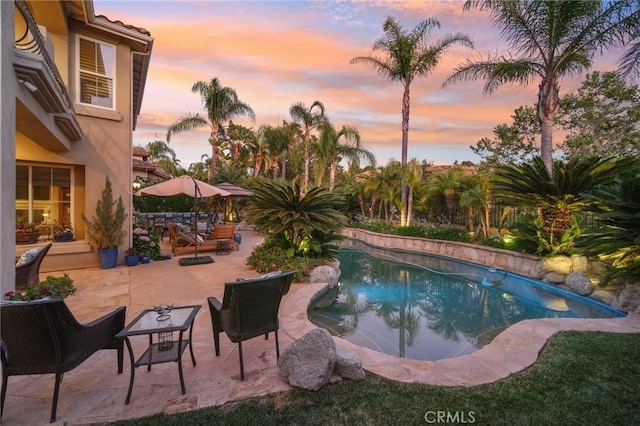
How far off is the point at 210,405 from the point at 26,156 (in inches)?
317

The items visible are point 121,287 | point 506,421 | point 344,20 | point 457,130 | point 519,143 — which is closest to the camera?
point 506,421

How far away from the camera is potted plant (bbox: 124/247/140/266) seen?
827cm

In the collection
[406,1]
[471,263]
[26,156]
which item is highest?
[406,1]

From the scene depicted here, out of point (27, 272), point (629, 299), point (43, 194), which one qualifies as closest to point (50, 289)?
point (27, 272)

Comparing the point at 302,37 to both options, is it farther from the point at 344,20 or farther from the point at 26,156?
the point at 26,156

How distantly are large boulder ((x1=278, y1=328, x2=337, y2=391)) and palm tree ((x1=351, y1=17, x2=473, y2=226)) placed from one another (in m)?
12.9

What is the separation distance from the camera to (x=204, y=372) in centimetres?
324

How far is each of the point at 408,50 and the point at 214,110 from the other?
12613mm

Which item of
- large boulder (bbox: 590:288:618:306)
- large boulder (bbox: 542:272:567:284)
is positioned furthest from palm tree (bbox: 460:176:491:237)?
large boulder (bbox: 590:288:618:306)

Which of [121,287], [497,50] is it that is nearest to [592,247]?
[497,50]

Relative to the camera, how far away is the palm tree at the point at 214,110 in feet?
66.1

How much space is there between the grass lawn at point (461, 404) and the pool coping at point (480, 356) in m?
0.16

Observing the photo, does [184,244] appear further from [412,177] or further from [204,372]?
[412,177]

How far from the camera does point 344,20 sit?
30.0ft
